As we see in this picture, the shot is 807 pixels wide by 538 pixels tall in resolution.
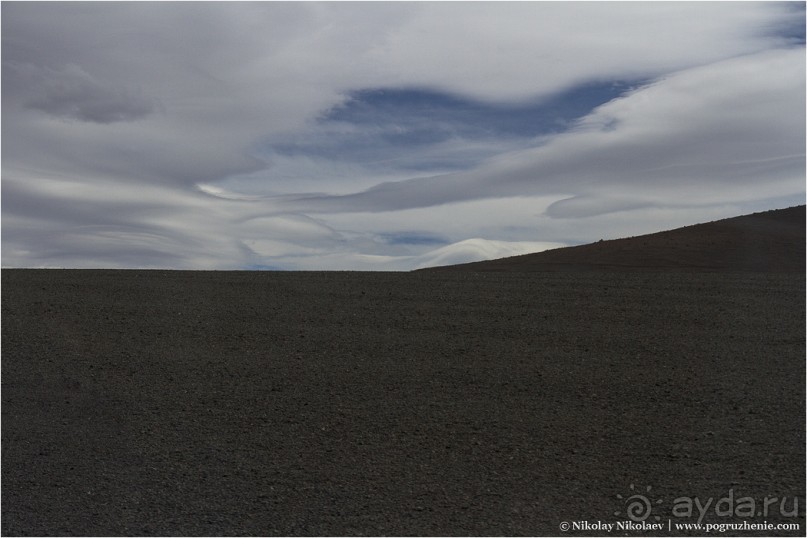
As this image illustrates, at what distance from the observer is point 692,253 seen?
2183 cm

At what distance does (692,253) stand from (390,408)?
53.9 feet

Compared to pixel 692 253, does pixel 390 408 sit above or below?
below

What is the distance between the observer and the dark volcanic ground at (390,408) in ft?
19.8

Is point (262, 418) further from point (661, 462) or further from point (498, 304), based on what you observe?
point (498, 304)

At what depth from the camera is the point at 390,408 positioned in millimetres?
8297

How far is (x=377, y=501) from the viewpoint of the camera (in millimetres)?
6031

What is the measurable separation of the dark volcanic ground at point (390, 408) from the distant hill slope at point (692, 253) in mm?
5710

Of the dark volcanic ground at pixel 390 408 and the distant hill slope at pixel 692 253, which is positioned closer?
the dark volcanic ground at pixel 390 408

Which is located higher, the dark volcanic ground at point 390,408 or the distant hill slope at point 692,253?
the distant hill slope at point 692,253

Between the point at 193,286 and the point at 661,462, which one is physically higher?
the point at 193,286

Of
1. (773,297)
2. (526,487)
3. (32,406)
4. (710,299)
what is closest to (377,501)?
(526,487)

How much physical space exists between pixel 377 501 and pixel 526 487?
52.6 inches

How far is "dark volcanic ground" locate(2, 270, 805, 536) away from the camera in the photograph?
19.8ft

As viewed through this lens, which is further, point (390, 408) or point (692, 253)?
point (692, 253)
